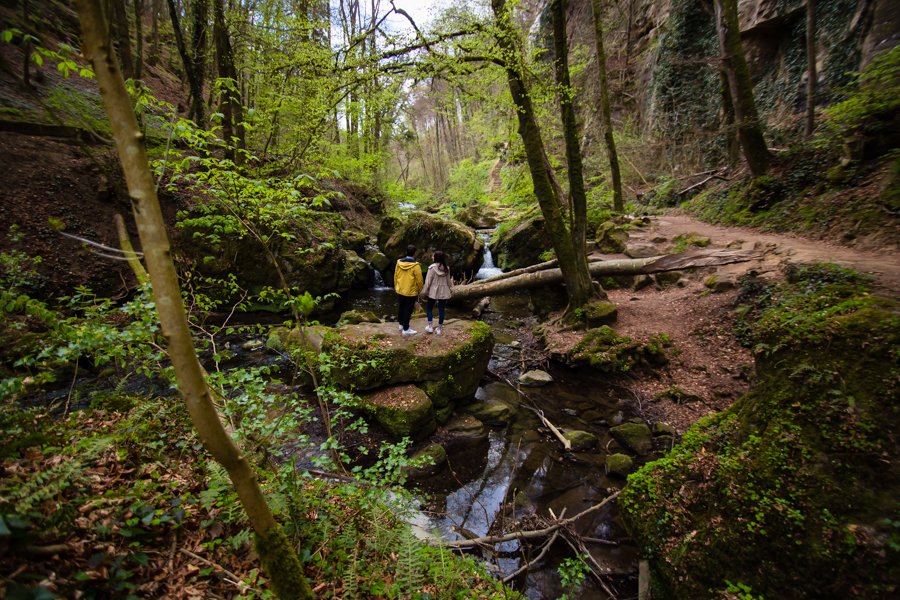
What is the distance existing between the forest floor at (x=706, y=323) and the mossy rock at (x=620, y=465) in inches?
55.2

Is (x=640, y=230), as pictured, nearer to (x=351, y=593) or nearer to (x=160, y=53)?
(x=351, y=593)

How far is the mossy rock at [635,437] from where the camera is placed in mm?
5895

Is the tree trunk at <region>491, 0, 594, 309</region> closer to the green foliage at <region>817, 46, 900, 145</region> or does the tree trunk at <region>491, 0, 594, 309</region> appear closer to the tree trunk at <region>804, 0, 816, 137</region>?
the green foliage at <region>817, 46, 900, 145</region>

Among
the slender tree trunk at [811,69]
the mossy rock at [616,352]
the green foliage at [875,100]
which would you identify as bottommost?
the mossy rock at [616,352]

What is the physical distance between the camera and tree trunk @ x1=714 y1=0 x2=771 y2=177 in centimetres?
1023

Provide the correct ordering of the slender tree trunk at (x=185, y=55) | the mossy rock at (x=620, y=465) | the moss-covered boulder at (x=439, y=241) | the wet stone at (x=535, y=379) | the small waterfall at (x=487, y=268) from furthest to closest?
the small waterfall at (x=487, y=268) < the moss-covered boulder at (x=439, y=241) < the slender tree trunk at (x=185, y=55) < the wet stone at (x=535, y=379) < the mossy rock at (x=620, y=465)

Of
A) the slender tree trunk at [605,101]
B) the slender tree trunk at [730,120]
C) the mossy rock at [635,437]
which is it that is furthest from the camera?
the slender tree trunk at [605,101]

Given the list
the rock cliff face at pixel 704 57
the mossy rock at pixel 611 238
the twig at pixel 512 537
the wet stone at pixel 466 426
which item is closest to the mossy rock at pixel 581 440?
the wet stone at pixel 466 426

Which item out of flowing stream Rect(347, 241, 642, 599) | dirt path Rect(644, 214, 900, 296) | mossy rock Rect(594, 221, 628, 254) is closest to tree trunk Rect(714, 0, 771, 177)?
dirt path Rect(644, 214, 900, 296)

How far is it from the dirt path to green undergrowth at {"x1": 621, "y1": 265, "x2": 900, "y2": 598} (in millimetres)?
3125

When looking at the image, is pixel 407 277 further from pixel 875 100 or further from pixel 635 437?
pixel 875 100

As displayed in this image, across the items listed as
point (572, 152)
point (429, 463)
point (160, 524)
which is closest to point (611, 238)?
point (572, 152)

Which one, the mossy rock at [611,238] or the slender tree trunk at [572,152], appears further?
the mossy rock at [611,238]

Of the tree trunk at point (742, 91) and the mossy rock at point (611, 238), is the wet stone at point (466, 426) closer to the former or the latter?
the mossy rock at point (611, 238)
